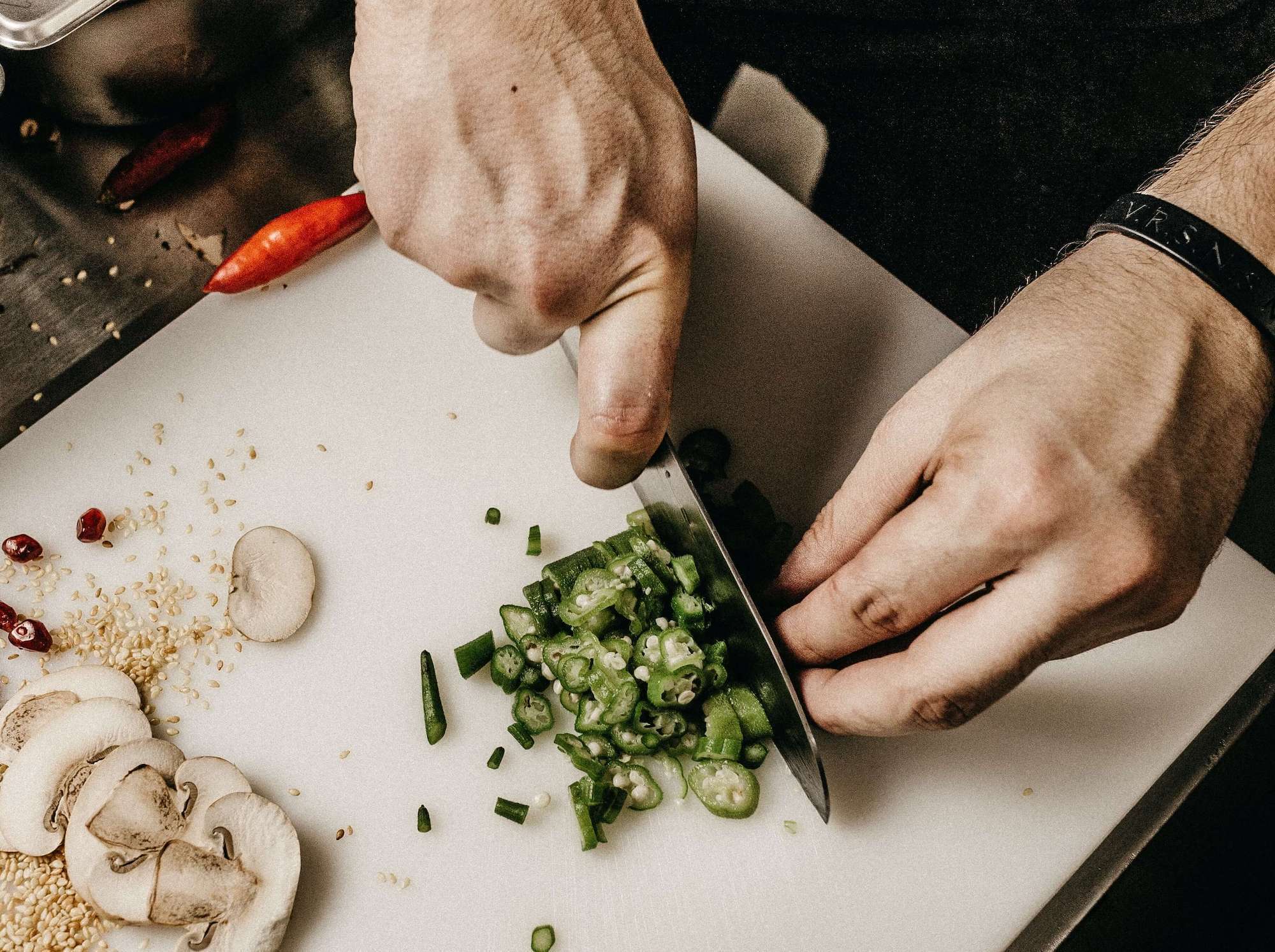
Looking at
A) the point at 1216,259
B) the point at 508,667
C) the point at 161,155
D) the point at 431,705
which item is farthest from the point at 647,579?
the point at 161,155

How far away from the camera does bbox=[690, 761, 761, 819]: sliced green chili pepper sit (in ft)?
5.01

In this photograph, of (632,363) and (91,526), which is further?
(91,526)

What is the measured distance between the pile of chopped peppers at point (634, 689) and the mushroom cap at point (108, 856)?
0.57 meters

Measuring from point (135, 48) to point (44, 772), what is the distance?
129 cm

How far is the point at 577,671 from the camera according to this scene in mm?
1543

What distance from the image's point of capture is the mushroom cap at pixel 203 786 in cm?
151

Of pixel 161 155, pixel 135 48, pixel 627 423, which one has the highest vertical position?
pixel 135 48

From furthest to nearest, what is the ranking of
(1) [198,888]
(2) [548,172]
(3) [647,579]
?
(3) [647,579] < (1) [198,888] < (2) [548,172]

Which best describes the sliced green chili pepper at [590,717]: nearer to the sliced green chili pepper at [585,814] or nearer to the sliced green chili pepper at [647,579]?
the sliced green chili pepper at [585,814]

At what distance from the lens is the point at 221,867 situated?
1.47 metres

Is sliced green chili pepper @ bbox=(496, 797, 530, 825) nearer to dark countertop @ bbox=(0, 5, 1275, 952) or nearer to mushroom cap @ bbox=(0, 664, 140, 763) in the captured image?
mushroom cap @ bbox=(0, 664, 140, 763)

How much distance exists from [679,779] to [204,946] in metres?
A: 0.81

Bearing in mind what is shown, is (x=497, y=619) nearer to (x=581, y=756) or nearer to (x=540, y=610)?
(x=540, y=610)

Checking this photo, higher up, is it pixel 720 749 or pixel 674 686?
pixel 674 686
